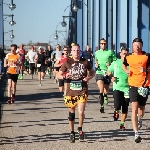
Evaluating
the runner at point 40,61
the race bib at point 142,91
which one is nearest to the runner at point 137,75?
the race bib at point 142,91

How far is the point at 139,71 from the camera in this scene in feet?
29.2

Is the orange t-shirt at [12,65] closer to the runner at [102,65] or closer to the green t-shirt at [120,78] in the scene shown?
the runner at [102,65]

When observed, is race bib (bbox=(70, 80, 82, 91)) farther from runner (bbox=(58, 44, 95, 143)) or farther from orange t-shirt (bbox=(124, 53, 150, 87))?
orange t-shirt (bbox=(124, 53, 150, 87))

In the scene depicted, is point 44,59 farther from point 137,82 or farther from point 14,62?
point 137,82

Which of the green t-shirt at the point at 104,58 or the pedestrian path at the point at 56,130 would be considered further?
the green t-shirt at the point at 104,58

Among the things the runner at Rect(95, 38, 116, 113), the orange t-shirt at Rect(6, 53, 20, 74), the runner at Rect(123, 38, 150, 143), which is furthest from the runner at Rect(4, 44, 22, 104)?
the runner at Rect(123, 38, 150, 143)

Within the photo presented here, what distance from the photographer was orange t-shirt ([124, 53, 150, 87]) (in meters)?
8.91

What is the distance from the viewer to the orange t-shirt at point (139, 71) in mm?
8914

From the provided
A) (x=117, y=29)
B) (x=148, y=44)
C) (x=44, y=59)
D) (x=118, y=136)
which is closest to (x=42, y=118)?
(x=118, y=136)

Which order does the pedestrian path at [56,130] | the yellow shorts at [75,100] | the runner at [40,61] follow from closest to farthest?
1. the pedestrian path at [56,130]
2. the yellow shorts at [75,100]
3. the runner at [40,61]

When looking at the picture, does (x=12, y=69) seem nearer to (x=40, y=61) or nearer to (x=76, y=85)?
(x=76, y=85)

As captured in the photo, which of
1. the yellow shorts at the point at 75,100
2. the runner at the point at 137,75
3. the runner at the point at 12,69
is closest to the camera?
the runner at the point at 137,75

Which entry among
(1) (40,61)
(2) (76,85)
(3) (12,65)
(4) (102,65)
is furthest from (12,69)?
(1) (40,61)

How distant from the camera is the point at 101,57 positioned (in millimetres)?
13070
